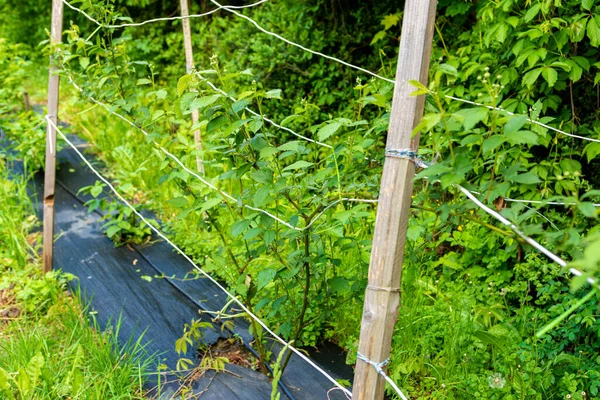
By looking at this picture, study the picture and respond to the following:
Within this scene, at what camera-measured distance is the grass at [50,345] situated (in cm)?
216

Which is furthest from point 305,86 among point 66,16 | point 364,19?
point 66,16

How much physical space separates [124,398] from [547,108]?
7.48 ft

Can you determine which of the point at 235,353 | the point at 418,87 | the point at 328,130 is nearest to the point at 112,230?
the point at 235,353

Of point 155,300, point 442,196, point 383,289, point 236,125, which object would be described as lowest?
point 155,300

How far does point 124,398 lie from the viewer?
7.09ft

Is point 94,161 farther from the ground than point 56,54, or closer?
closer

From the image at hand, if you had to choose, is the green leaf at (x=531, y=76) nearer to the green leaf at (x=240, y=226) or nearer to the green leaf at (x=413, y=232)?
the green leaf at (x=413, y=232)

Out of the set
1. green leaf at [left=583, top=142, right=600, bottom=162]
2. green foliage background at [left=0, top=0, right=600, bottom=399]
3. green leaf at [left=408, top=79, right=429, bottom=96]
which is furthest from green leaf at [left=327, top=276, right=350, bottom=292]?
green leaf at [left=583, top=142, right=600, bottom=162]

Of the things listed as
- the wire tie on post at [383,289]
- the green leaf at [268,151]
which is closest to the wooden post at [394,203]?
the wire tie on post at [383,289]

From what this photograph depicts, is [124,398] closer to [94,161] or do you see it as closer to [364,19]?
[94,161]

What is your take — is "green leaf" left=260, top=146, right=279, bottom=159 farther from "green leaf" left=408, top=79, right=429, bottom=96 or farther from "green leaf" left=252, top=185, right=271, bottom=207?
"green leaf" left=408, top=79, right=429, bottom=96

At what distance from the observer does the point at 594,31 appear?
2316 millimetres

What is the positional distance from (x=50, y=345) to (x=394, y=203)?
1.87 metres

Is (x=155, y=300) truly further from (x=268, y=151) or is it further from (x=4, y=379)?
(x=268, y=151)
